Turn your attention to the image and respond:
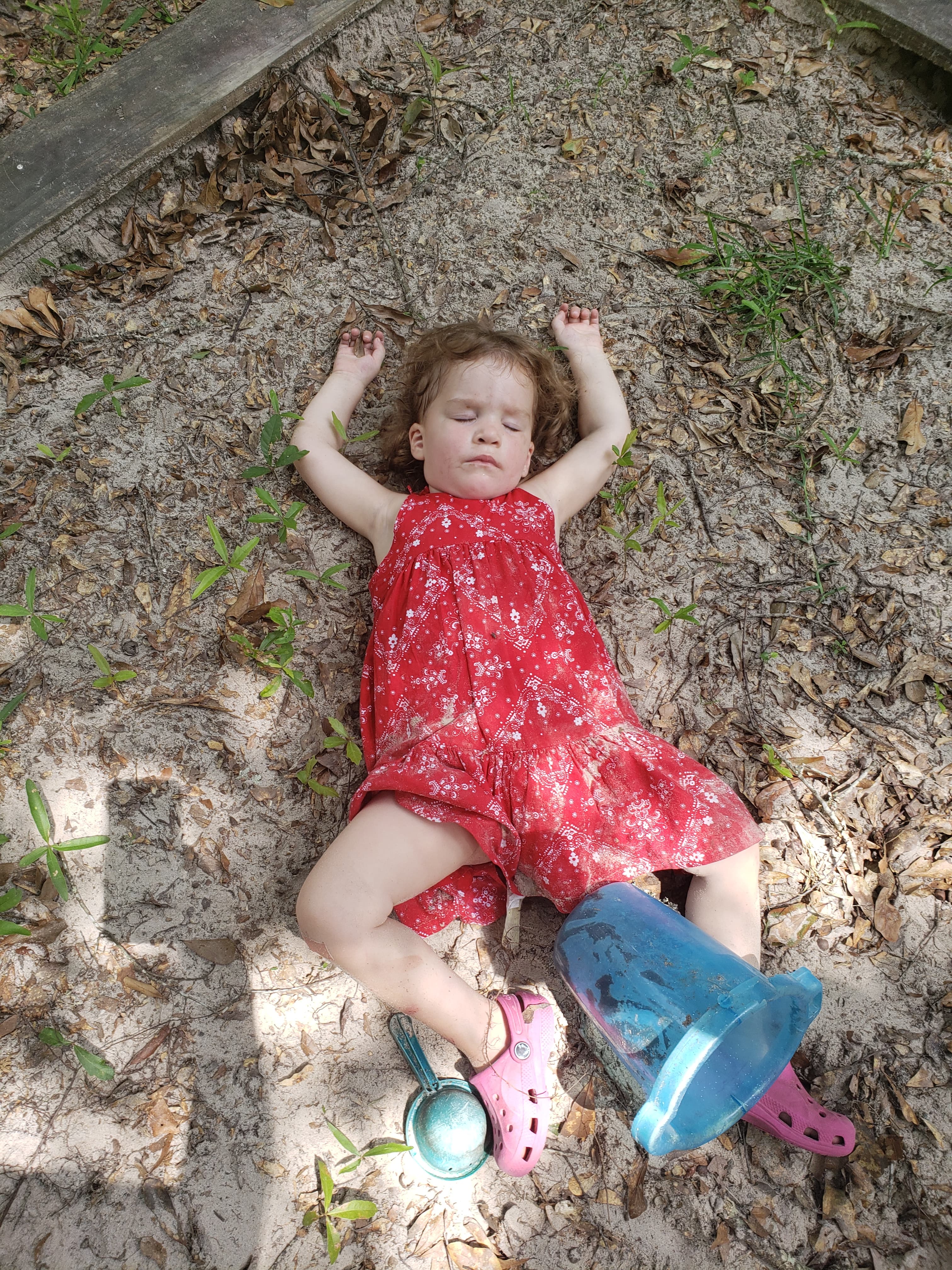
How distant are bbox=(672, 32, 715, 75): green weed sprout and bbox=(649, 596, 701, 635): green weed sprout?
8.66 feet

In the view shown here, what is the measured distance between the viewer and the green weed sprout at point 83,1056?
2010 millimetres

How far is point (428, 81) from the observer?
3.53m

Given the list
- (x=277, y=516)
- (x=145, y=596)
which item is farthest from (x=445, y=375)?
(x=145, y=596)

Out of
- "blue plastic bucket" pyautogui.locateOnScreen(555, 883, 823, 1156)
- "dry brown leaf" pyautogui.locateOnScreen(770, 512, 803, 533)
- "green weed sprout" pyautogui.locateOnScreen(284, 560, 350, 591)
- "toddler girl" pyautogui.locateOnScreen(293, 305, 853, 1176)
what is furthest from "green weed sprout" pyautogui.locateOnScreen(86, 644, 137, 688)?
"dry brown leaf" pyautogui.locateOnScreen(770, 512, 803, 533)

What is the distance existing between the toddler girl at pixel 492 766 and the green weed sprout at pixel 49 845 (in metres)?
0.68

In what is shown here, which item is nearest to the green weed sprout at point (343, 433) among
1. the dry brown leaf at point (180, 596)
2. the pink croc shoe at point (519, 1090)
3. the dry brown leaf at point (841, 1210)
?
the dry brown leaf at point (180, 596)

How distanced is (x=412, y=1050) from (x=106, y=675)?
4.85ft

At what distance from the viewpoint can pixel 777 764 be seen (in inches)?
97.6

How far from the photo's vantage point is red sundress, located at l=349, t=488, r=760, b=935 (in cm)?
215

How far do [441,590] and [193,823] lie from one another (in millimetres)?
1053

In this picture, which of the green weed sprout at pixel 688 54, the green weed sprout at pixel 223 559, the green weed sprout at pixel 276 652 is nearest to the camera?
the green weed sprout at pixel 223 559

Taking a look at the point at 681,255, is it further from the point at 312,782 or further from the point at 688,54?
the point at 312,782

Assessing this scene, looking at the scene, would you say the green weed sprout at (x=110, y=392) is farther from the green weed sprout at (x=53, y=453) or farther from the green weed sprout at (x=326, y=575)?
the green weed sprout at (x=326, y=575)

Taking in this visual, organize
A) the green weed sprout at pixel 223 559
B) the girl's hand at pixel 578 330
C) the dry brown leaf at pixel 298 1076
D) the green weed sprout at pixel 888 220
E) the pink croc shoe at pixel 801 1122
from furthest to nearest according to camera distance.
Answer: the green weed sprout at pixel 888 220
the girl's hand at pixel 578 330
the green weed sprout at pixel 223 559
the dry brown leaf at pixel 298 1076
the pink croc shoe at pixel 801 1122
